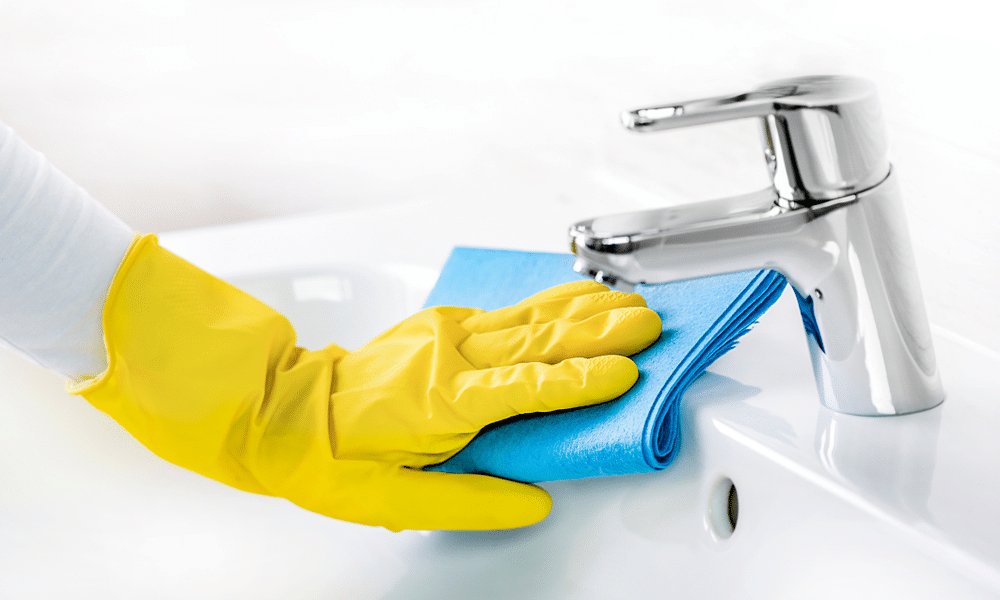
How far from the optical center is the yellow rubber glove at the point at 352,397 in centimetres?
47

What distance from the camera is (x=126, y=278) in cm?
51

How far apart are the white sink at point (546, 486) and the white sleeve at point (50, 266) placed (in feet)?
0.54

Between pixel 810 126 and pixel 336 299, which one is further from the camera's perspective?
pixel 336 299

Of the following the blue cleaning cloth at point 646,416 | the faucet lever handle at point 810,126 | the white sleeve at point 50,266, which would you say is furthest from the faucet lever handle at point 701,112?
the white sleeve at point 50,266

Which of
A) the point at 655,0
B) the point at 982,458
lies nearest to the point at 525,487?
the point at 982,458

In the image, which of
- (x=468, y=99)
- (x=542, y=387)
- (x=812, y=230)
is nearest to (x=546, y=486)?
(x=542, y=387)

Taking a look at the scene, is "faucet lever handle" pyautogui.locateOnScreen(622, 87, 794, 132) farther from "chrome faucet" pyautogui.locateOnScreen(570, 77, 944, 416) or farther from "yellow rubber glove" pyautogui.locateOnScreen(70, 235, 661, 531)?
"yellow rubber glove" pyautogui.locateOnScreen(70, 235, 661, 531)

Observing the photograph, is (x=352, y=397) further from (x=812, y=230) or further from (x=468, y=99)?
(x=468, y=99)

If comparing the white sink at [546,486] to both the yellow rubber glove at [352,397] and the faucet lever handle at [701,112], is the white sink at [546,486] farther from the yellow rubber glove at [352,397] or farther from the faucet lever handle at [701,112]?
the faucet lever handle at [701,112]

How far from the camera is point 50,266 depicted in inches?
19.1

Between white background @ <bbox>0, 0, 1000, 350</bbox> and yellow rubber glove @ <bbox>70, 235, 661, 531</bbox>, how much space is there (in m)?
0.22

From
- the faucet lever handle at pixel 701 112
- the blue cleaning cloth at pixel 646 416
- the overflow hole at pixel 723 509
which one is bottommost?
the overflow hole at pixel 723 509

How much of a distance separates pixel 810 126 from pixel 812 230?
49mm

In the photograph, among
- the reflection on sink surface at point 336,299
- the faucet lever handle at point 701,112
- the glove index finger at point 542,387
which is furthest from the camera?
the reflection on sink surface at point 336,299
